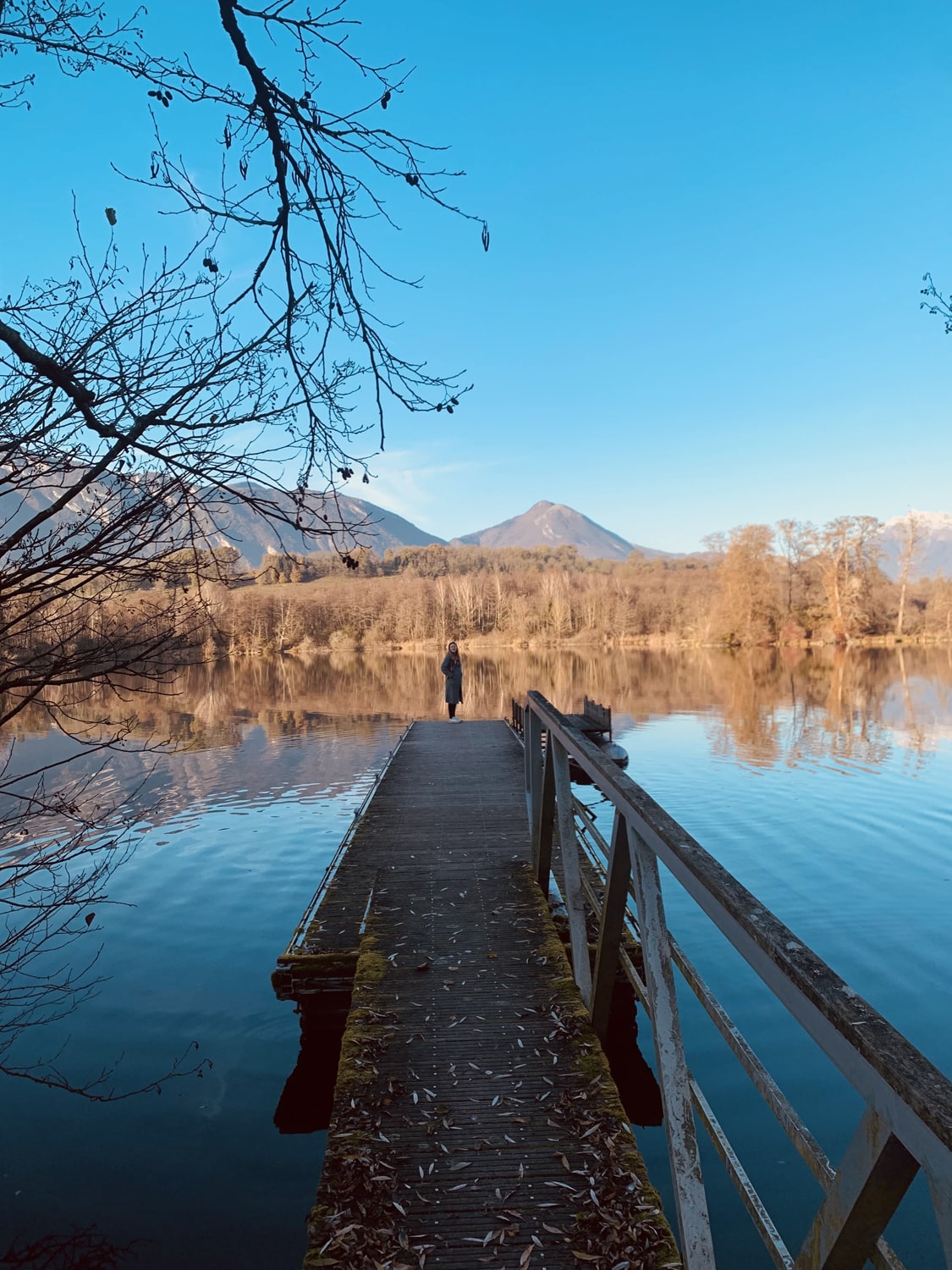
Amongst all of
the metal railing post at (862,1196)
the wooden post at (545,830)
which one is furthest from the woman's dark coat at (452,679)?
the metal railing post at (862,1196)

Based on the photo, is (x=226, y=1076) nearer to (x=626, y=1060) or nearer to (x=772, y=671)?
(x=626, y=1060)

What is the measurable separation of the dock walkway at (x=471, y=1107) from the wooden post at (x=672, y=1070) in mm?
104

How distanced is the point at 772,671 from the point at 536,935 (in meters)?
Answer: 39.4

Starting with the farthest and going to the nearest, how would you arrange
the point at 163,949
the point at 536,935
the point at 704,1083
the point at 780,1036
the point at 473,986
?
1. the point at 163,949
2. the point at 780,1036
3. the point at 704,1083
4. the point at 536,935
5. the point at 473,986

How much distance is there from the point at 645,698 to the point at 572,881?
27931 mm

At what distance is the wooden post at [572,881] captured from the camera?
14.6 feet

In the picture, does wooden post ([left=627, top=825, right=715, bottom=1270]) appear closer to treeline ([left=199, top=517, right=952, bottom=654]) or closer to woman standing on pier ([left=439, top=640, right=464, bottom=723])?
woman standing on pier ([left=439, top=640, right=464, bottom=723])

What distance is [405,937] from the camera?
5.18 m

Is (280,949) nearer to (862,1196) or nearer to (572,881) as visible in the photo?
Answer: (572,881)

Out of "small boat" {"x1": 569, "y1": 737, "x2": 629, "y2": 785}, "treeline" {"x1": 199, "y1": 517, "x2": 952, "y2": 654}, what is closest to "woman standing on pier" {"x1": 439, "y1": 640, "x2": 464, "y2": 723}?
"small boat" {"x1": 569, "y1": 737, "x2": 629, "y2": 785}

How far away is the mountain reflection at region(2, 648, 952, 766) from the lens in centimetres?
2162

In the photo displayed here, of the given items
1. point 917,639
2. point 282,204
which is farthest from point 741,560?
point 282,204

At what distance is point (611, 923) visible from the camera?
3.52 metres

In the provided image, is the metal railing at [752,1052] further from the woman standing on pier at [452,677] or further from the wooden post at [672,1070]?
the woman standing on pier at [452,677]
